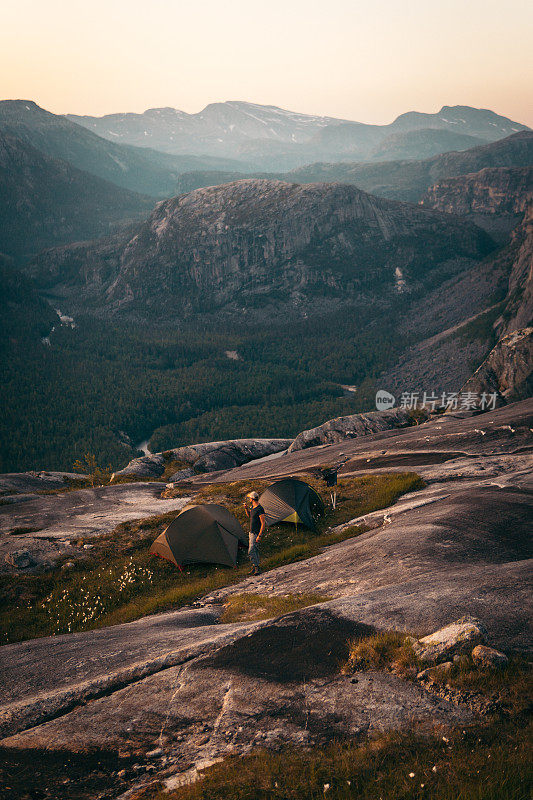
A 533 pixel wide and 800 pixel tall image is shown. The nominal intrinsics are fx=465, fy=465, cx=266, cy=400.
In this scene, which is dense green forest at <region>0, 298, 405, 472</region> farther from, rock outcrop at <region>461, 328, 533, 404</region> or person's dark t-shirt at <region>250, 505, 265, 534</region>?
person's dark t-shirt at <region>250, 505, 265, 534</region>

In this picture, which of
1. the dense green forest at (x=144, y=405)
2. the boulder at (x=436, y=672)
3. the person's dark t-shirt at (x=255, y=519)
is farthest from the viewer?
the dense green forest at (x=144, y=405)

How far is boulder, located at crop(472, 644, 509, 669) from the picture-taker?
32.2 feet

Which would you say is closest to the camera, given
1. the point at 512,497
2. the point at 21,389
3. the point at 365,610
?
the point at 365,610

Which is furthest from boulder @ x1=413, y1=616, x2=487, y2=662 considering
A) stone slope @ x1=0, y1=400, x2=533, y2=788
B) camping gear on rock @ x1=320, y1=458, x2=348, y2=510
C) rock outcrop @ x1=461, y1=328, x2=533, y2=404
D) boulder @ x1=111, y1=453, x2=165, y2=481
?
rock outcrop @ x1=461, y1=328, x2=533, y2=404

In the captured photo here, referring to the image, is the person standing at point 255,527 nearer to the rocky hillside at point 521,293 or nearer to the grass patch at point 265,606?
the grass patch at point 265,606

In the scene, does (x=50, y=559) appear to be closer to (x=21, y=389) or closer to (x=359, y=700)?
(x=359, y=700)

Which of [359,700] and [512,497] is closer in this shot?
[359,700]

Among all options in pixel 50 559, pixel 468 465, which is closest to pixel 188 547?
pixel 50 559

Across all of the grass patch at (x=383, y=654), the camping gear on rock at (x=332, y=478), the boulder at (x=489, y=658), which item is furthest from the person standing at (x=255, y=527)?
the boulder at (x=489, y=658)

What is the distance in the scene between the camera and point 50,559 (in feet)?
88.5

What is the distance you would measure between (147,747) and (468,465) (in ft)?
99.3

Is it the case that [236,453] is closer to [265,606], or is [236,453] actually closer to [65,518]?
[65,518]

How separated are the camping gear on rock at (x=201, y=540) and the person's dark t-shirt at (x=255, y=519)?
3076mm

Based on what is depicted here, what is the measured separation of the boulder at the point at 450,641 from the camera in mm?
10473
